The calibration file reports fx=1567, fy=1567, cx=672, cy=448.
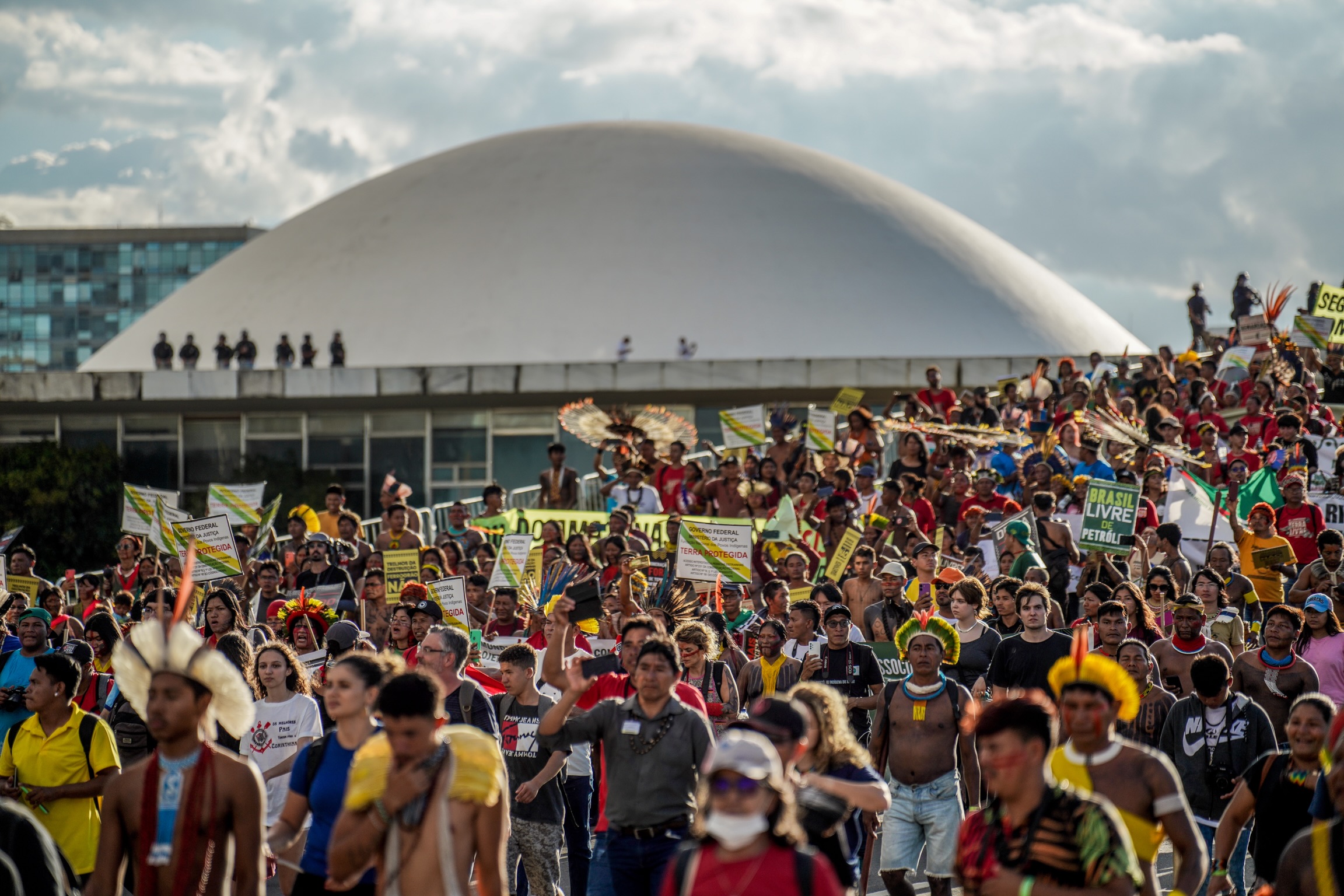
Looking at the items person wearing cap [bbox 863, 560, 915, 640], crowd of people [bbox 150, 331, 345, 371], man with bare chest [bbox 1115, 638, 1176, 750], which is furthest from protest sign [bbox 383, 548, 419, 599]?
crowd of people [bbox 150, 331, 345, 371]

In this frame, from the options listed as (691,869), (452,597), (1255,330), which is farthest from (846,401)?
(691,869)

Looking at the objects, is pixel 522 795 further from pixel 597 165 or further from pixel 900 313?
pixel 597 165

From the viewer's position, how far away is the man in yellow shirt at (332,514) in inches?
659

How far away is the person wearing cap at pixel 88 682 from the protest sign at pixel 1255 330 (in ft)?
57.1

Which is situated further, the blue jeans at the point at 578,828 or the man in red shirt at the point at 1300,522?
the man in red shirt at the point at 1300,522

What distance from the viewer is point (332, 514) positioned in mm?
17328

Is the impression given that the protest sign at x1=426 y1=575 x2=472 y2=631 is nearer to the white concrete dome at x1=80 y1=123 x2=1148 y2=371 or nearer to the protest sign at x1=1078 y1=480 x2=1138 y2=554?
the protest sign at x1=1078 y1=480 x2=1138 y2=554

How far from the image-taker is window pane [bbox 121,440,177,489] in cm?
3497

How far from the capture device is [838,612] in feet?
32.0

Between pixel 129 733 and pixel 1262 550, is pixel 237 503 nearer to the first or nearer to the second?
pixel 129 733

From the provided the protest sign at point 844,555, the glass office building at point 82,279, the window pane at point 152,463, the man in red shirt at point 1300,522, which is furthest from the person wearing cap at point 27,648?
the glass office building at point 82,279

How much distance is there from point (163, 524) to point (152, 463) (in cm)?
1989

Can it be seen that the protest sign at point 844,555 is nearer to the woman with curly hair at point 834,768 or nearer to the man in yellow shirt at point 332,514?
the man in yellow shirt at point 332,514

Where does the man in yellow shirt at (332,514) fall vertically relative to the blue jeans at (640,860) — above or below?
above
